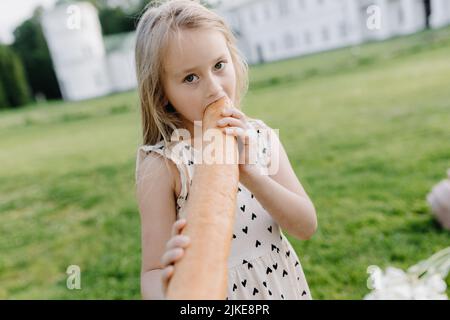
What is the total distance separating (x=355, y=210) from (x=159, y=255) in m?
2.26

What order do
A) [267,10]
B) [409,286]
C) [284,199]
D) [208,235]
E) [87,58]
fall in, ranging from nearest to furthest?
1. [409,286]
2. [208,235]
3. [284,199]
4. [267,10]
5. [87,58]

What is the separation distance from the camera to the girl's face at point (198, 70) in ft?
3.21

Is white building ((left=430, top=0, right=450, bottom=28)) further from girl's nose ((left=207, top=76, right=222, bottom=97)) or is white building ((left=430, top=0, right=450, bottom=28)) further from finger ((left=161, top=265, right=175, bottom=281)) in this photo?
finger ((left=161, top=265, right=175, bottom=281))

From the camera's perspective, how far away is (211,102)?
0.99m

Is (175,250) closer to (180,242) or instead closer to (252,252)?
(180,242)

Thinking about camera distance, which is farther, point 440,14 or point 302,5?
point 302,5

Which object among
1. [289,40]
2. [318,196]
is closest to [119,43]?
[289,40]

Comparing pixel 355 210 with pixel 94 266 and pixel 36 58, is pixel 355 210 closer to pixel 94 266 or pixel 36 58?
pixel 94 266

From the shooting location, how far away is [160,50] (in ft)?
3.36

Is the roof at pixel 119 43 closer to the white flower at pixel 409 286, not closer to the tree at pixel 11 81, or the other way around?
the tree at pixel 11 81

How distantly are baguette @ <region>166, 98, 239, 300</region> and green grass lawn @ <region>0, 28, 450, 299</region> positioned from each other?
1.50 metres

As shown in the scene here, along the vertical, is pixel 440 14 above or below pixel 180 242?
below

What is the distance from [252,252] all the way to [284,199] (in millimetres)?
195
